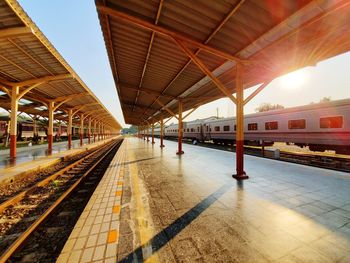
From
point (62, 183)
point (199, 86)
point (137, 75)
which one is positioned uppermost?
point (137, 75)

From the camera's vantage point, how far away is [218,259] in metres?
2.33

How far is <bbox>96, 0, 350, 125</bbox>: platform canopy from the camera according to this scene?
4.43 metres

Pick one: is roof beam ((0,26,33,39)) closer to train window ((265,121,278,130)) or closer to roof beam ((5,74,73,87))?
roof beam ((5,74,73,87))

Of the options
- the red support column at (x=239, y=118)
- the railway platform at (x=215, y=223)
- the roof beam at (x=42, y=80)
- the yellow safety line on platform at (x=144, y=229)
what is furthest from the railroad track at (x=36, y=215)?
the roof beam at (x=42, y=80)

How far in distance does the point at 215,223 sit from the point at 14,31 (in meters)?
8.43

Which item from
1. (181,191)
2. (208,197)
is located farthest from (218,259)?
(181,191)

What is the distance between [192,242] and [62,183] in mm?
6504

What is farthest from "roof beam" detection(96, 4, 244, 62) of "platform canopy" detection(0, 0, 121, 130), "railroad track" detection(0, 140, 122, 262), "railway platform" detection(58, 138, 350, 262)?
"railroad track" detection(0, 140, 122, 262)

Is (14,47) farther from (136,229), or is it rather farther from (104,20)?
(136,229)

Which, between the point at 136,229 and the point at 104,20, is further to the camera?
the point at 104,20

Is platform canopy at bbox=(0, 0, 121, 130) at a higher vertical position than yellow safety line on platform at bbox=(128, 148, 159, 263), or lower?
higher

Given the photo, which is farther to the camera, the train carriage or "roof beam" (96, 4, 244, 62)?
the train carriage

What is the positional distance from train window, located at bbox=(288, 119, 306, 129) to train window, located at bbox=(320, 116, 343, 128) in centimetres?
110

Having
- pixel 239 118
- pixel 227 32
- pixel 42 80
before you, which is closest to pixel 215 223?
pixel 239 118
